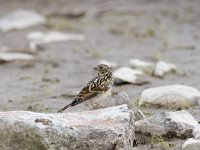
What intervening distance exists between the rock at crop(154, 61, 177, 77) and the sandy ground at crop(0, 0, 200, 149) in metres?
0.17

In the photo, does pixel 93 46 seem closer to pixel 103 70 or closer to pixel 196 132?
pixel 103 70

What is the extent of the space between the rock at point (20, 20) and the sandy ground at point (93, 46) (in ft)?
1.02

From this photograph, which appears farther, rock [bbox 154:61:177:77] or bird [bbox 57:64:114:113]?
rock [bbox 154:61:177:77]

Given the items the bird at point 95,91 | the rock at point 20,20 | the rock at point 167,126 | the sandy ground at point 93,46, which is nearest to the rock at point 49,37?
the sandy ground at point 93,46

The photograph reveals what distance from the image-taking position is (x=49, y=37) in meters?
16.6

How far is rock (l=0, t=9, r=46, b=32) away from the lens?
701 inches

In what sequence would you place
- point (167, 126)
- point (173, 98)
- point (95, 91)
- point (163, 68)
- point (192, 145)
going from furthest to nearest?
point (163, 68) → point (173, 98) → point (95, 91) → point (167, 126) → point (192, 145)

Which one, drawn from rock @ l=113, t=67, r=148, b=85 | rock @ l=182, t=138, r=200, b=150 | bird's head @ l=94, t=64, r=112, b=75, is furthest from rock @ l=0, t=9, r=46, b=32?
rock @ l=182, t=138, r=200, b=150

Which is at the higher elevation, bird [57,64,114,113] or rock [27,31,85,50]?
bird [57,64,114,113]

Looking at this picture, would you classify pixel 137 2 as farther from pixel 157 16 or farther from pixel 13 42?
pixel 13 42

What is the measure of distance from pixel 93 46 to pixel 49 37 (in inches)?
46.5

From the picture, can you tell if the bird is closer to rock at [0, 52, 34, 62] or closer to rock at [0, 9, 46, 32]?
rock at [0, 52, 34, 62]

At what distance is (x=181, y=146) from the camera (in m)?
7.40

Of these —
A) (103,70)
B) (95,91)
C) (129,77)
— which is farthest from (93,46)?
(95,91)
